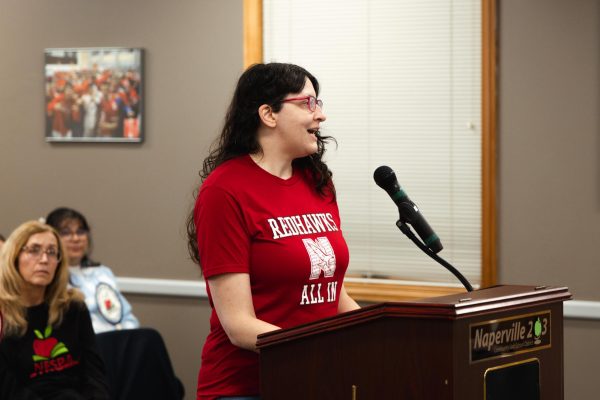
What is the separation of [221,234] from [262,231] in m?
0.09

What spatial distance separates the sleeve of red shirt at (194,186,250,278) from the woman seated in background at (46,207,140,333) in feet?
8.33

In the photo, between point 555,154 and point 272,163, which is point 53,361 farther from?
point 555,154

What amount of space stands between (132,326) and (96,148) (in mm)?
1025

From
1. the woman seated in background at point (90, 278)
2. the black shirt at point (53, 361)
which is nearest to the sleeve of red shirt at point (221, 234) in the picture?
the black shirt at point (53, 361)

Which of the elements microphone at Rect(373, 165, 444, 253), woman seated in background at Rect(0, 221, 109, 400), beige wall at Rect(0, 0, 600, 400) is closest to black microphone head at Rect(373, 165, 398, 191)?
microphone at Rect(373, 165, 444, 253)

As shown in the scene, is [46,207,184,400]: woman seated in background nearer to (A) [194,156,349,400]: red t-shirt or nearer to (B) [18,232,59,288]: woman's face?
(B) [18,232,59,288]: woman's face

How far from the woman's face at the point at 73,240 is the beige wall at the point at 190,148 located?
0.35 meters

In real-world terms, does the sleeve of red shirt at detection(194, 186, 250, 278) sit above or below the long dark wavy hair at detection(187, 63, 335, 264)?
below

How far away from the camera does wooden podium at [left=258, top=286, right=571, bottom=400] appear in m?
1.59

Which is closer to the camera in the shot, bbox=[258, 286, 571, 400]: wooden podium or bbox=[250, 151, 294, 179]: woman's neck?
bbox=[258, 286, 571, 400]: wooden podium

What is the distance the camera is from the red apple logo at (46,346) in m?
3.60

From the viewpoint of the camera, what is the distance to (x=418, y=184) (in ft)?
14.0

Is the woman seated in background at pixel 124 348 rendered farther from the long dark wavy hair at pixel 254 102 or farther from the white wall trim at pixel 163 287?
the long dark wavy hair at pixel 254 102

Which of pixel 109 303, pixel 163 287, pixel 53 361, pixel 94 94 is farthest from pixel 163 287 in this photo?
pixel 53 361
